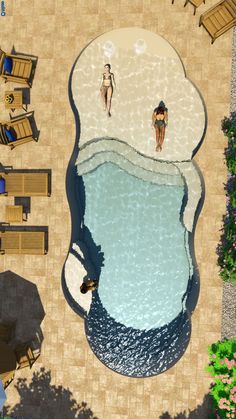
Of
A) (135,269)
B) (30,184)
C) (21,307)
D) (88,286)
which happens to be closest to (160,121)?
(30,184)

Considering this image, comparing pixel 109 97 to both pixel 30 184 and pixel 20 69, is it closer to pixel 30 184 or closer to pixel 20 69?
pixel 20 69

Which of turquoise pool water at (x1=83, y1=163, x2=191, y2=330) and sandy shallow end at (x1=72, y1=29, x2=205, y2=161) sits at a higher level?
sandy shallow end at (x1=72, y1=29, x2=205, y2=161)

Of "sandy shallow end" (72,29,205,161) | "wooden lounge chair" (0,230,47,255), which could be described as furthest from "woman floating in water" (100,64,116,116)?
"wooden lounge chair" (0,230,47,255)

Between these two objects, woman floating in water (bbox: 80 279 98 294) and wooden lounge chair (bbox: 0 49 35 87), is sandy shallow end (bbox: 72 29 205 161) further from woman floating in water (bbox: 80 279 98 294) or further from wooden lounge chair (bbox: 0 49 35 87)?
woman floating in water (bbox: 80 279 98 294)

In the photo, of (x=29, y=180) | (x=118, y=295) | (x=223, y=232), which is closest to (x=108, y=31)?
(x=29, y=180)

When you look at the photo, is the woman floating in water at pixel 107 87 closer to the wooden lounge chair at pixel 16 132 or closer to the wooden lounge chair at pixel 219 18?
the wooden lounge chair at pixel 16 132
